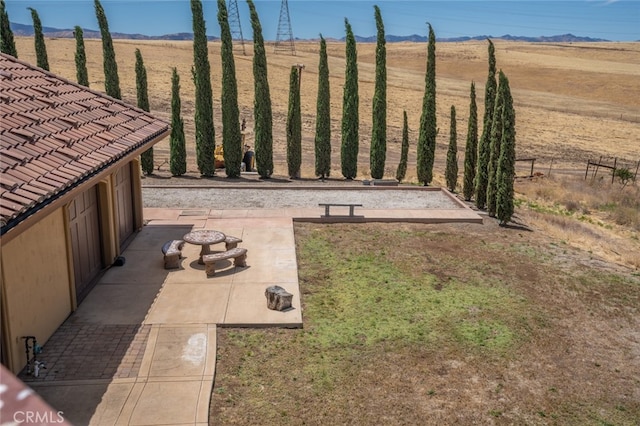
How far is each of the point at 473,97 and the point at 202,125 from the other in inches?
426

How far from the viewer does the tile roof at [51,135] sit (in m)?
7.51

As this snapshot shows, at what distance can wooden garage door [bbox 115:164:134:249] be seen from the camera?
14.1 meters

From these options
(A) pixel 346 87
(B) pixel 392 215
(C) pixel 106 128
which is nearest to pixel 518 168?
(A) pixel 346 87

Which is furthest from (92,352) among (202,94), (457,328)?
(202,94)

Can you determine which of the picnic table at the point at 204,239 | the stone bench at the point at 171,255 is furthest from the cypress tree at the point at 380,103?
the stone bench at the point at 171,255

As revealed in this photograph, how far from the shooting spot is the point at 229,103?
2367 cm

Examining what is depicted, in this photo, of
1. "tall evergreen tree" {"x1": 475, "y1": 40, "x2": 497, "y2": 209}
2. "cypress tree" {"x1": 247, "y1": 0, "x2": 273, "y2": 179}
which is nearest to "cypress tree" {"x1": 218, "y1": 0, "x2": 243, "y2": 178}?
"cypress tree" {"x1": 247, "y1": 0, "x2": 273, "y2": 179}

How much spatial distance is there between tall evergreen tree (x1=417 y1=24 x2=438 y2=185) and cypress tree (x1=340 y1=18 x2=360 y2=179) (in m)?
2.98

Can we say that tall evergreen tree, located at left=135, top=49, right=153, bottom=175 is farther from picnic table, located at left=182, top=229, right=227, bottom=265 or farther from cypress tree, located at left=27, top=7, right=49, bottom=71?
picnic table, located at left=182, top=229, right=227, bottom=265

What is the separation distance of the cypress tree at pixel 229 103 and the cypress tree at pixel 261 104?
83 centimetres

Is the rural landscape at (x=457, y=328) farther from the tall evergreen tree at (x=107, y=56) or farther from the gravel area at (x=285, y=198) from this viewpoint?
the tall evergreen tree at (x=107, y=56)

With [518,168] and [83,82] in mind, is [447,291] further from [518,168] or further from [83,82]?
[518,168]

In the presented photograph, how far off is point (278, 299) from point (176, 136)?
14826mm

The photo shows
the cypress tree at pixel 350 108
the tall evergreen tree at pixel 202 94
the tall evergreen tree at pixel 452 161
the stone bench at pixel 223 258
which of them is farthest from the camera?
the cypress tree at pixel 350 108
